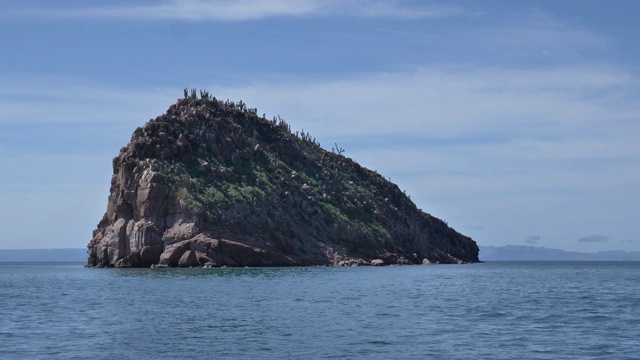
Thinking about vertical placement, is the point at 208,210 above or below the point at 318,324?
above

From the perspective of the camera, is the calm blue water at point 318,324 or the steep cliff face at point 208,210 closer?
the calm blue water at point 318,324

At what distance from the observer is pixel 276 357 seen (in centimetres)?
3953

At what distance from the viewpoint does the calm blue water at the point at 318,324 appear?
41750 millimetres

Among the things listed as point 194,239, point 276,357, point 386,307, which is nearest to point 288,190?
point 194,239

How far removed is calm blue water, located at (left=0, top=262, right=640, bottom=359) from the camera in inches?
1644

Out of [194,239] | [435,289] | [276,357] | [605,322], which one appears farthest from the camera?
[194,239]

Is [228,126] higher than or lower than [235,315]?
higher

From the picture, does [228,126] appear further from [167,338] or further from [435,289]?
[167,338]

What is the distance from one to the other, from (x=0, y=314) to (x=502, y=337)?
133ft

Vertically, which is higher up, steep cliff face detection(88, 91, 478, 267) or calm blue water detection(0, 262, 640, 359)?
steep cliff face detection(88, 91, 478, 267)

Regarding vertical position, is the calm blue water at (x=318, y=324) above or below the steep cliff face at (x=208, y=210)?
below

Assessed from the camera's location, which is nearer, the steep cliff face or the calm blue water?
the calm blue water

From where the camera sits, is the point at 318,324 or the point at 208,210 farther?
the point at 208,210

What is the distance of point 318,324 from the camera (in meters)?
52.9
